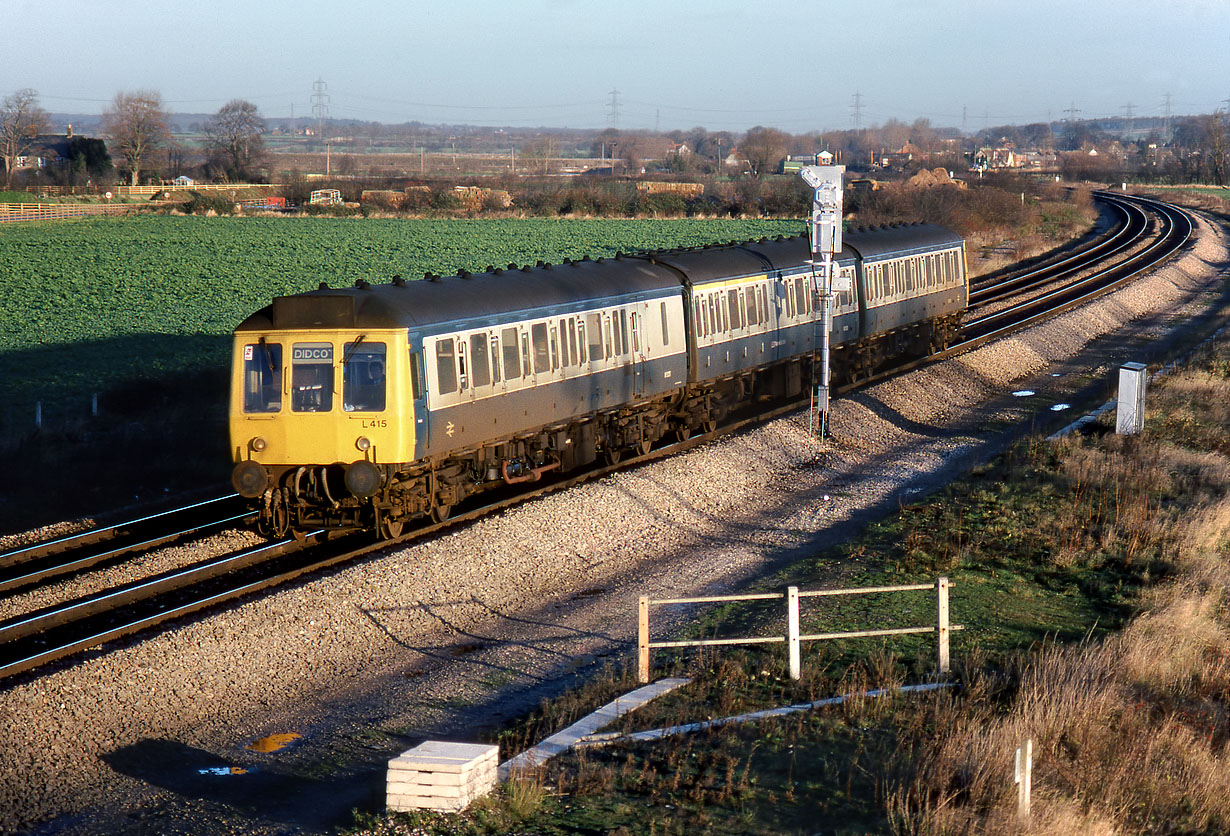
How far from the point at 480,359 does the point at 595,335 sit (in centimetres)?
329

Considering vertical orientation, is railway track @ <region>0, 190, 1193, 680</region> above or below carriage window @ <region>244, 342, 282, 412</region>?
below

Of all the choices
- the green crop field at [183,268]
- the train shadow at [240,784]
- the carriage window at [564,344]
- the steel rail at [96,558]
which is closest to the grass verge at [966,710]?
the train shadow at [240,784]

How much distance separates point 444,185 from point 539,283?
88.3 meters

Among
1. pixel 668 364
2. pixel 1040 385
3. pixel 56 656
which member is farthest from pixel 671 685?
pixel 1040 385

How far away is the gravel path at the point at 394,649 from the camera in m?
9.24

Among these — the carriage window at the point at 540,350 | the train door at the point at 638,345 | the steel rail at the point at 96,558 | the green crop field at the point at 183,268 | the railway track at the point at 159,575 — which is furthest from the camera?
the green crop field at the point at 183,268

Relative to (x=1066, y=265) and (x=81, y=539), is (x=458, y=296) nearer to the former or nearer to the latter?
(x=81, y=539)

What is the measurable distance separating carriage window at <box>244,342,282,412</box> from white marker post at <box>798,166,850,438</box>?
1072cm

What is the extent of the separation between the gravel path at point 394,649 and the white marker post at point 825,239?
121 cm

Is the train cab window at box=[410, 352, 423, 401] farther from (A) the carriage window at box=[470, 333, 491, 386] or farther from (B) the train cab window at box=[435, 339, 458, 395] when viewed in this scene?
(A) the carriage window at box=[470, 333, 491, 386]

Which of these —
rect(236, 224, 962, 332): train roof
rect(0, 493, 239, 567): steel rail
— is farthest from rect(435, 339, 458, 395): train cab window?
rect(0, 493, 239, 567): steel rail

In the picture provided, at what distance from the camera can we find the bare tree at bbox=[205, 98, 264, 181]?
124 meters

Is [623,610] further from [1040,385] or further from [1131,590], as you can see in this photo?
[1040,385]

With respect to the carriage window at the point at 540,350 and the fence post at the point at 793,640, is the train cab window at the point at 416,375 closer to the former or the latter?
the carriage window at the point at 540,350
